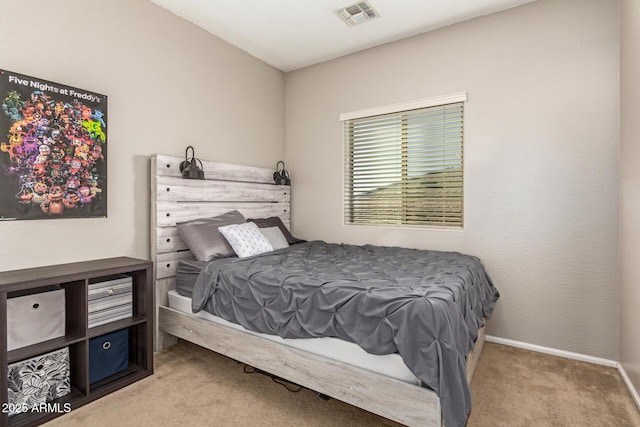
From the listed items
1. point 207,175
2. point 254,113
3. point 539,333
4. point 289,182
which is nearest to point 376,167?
point 289,182

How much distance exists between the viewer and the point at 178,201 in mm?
2770

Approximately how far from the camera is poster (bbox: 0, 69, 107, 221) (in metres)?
1.97

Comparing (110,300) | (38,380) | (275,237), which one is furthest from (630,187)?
(38,380)

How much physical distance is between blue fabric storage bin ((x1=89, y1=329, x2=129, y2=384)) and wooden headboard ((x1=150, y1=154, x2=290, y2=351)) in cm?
42

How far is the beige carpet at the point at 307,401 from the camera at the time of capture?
1.78 metres

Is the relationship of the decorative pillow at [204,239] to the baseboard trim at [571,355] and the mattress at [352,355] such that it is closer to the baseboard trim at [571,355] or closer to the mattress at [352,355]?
the mattress at [352,355]

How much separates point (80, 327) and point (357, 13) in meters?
2.98

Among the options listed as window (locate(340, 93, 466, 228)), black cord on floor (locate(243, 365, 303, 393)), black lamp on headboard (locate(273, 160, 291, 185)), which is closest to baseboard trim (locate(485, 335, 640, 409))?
window (locate(340, 93, 466, 228))

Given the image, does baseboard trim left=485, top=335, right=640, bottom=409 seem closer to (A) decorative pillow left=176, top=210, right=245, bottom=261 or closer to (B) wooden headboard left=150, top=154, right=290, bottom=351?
(A) decorative pillow left=176, top=210, right=245, bottom=261

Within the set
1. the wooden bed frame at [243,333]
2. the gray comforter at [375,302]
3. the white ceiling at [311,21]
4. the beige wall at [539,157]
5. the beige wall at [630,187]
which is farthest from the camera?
the white ceiling at [311,21]

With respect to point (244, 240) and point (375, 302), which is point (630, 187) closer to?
point (375, 302)

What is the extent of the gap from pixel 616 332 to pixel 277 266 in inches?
95.7

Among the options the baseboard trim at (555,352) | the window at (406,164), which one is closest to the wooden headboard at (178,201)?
the window at (406,164)

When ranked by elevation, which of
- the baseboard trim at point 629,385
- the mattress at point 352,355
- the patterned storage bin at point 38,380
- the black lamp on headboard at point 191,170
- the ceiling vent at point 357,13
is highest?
the ceiling vent at point 357,13
